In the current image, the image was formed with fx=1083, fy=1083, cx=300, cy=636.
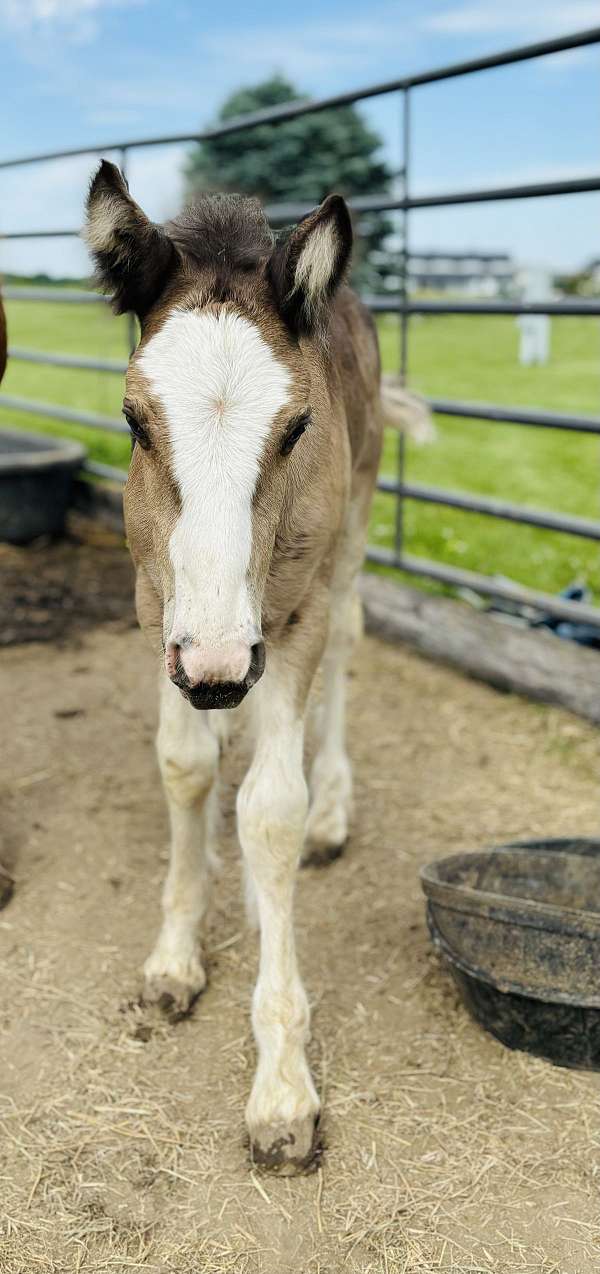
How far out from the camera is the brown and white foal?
1833 millimetres

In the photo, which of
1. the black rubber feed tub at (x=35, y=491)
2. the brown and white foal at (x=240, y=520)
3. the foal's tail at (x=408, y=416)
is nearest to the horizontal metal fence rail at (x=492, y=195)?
the foal's tail at (x=408, y=416)

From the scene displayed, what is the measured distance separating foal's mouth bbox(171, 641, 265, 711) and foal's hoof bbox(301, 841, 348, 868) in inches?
61.7

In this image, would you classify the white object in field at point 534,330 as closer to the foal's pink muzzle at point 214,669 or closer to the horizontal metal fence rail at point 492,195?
the horizontal metal fence rail at point 492,195

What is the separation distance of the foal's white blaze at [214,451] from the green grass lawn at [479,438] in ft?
2.93

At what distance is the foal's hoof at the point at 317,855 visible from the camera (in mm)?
3297

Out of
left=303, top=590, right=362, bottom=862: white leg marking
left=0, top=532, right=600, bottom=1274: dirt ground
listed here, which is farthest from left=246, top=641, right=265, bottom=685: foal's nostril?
left=303, top=590, right=362, bottom=862: white leg marking

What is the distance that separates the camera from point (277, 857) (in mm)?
2371

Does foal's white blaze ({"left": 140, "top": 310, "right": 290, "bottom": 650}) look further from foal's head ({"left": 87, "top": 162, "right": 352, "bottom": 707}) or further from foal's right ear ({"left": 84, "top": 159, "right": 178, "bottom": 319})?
foal's right ear ({"left": 84, "top": 159, "right": 178, "bottom": 319})

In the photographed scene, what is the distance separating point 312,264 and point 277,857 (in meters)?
1.23

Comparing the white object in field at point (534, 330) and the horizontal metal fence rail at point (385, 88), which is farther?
the white object in field at point (534, 330)

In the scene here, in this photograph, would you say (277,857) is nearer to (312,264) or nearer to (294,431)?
(294,431)

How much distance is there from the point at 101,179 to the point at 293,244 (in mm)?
359

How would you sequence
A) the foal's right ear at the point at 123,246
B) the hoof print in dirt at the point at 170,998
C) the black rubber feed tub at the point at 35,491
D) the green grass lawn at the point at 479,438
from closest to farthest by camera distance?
the foal's right ear at the point at 123,246 → the hoof print in dirt at the point at 170,998 → the green grass lawn at the point at 479,438 → the black rubber feed tub at the point at 35,491

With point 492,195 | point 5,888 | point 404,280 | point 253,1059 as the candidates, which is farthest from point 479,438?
point 253,1059
